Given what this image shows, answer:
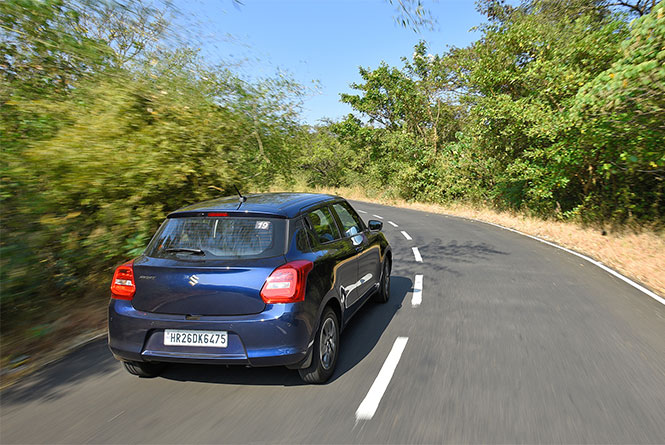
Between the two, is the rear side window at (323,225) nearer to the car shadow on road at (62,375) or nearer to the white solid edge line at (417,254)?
the car shadow on road at (62,375)

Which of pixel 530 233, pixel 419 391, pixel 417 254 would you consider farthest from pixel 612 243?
pixel 419 391

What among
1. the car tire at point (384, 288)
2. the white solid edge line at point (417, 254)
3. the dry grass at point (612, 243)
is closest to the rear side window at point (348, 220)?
the car tire at point (384, 288)

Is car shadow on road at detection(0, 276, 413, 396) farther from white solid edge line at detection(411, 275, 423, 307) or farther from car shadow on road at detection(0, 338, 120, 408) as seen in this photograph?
white solid edge line at detection(411, 275, 423, 307)

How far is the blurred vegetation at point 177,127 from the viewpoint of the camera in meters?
5.03

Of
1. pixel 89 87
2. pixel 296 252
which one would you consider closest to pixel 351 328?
pixel 296 252

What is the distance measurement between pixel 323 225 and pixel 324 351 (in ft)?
4.05

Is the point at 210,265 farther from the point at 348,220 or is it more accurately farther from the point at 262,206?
the point at 348,220

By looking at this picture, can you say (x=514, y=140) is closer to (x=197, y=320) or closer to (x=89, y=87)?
(x=89, y=87)

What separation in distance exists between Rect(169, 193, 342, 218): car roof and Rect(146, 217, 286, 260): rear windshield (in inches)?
3.6

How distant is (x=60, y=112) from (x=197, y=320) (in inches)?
158

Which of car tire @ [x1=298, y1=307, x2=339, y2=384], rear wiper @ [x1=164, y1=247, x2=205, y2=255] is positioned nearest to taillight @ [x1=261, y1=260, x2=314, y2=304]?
car tire @ [x1=298, y1=307, x2=339, y2=384]

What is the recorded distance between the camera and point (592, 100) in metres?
9.27

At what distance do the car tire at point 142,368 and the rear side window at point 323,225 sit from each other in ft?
6.06

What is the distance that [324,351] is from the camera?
3.82m
